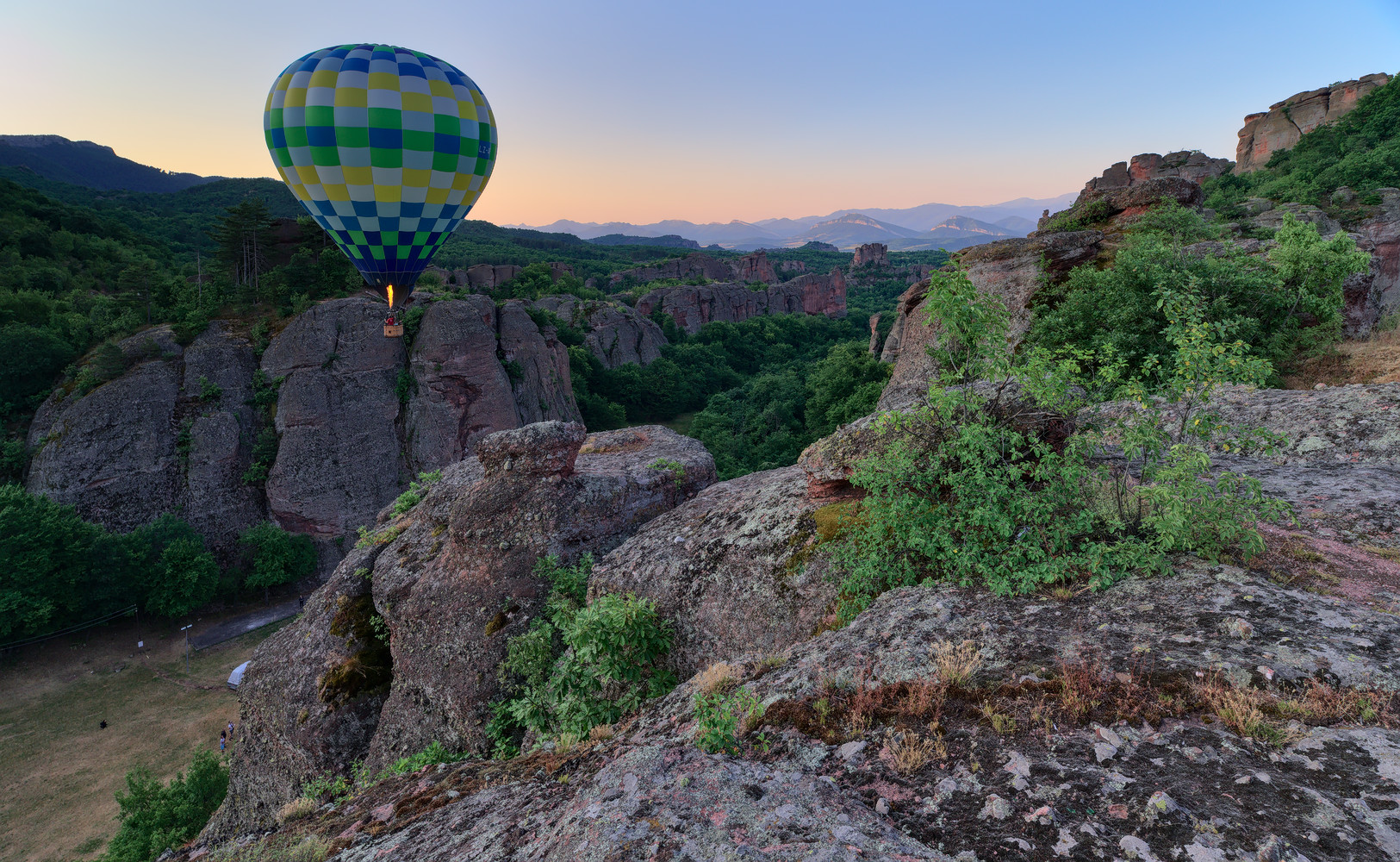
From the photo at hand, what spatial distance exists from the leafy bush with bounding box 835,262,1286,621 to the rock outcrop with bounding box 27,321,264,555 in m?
36.6

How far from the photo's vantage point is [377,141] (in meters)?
15.8

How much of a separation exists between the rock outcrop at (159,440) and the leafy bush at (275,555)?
1675 millimetres

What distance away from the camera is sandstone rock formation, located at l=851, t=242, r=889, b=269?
488 ft

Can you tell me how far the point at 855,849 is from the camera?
102 inches

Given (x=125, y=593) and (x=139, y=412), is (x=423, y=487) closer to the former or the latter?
(x=125, y=593)

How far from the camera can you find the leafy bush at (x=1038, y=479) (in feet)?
14.3

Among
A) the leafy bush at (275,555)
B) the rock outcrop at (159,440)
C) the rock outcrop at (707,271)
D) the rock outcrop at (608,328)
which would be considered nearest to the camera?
the rock outcrop at (159,440)

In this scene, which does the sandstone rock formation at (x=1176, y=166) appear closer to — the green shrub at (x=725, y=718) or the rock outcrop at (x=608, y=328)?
the rock outcrop at (x=608, y=328)

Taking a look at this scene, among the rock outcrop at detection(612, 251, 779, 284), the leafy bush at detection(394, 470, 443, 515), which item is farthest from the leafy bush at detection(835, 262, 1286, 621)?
the rock outcrop at detection(612, 251, 779, 284)

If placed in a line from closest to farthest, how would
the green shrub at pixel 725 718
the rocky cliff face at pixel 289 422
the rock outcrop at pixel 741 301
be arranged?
the green shrub at pixel 725 718 → the rocky cliff face at pixel 289 422 → the rock outcrop at pixel 741 301

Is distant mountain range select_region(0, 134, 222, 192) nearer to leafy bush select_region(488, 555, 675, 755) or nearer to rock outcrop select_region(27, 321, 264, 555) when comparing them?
rock outcrop select_region(27, 321, 264, 555)

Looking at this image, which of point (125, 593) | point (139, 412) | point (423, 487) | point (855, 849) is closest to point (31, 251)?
point (139, 412)

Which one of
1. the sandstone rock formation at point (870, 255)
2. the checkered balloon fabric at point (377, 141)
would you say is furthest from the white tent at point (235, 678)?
the sandstone rock formation at point (870, 255)

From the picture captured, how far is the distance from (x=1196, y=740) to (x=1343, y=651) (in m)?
1.25
